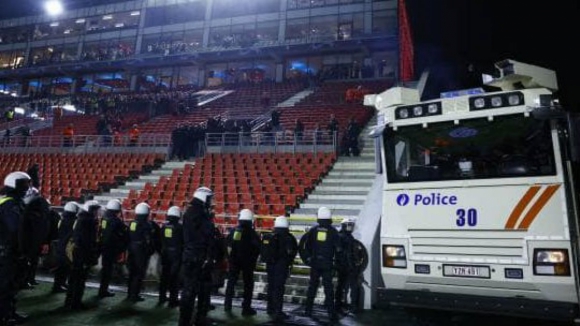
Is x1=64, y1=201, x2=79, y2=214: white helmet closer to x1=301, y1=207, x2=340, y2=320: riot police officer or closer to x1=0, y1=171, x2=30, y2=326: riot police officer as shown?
x1=0, y1=171, x2=30, y2=326: riot police officer

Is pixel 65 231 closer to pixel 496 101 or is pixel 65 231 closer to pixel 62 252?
pixel 62 252

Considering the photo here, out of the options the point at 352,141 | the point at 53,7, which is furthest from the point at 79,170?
the point at 53,7

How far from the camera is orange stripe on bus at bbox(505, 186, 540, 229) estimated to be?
179 inches

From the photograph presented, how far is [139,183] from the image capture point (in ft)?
50.4

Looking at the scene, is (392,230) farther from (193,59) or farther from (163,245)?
(193,59)

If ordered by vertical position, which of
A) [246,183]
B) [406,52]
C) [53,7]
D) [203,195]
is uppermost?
[53,7]

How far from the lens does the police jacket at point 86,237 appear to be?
695 centimetres

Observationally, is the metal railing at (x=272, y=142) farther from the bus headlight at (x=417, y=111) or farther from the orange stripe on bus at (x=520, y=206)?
the orange stripe on bus at (x=520, y=206)

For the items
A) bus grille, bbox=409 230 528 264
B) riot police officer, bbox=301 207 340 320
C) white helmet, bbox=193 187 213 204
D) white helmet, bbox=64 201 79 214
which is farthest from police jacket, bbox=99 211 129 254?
bus grille, bbox=409 230 528 264

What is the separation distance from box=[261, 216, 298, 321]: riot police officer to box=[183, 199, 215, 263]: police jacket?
4.72 ft

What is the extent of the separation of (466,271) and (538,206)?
104cm

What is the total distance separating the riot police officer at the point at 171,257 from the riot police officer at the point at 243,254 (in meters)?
0.94

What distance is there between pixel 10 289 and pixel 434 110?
547cm

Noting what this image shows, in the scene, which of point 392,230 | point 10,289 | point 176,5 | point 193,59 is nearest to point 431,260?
point 392,230
